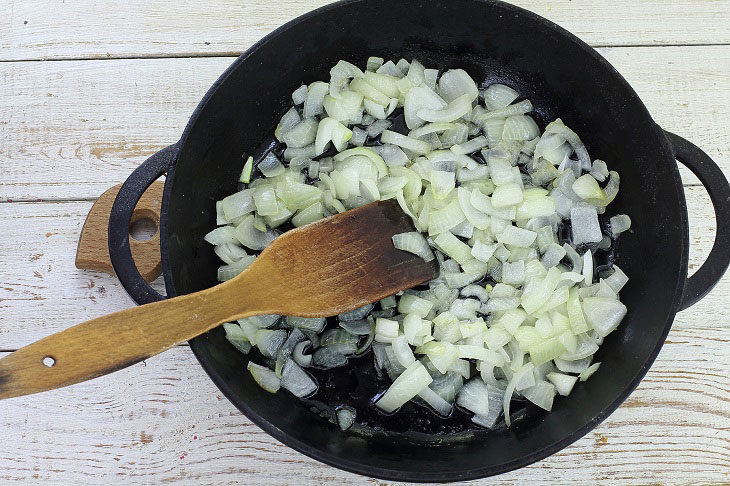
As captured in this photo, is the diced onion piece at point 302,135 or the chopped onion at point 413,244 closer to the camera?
the chopped onion at point 413,244

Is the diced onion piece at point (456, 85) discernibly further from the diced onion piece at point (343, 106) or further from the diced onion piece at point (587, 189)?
the diced onion piece at point (587, 189)

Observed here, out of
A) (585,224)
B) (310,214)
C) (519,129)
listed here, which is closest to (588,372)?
(585,224)

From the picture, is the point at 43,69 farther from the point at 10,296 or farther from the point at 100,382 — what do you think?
the point at 100,382

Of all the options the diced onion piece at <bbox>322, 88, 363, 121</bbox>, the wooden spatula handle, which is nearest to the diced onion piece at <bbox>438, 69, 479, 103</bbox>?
the diced onion piece at <bbox>322, 88, 363, 121</bbox>

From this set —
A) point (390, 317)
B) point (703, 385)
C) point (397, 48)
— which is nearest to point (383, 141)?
point (397, 48)

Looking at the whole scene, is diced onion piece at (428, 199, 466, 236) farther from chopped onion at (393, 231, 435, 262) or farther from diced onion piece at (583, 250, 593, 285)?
diced onion piece at (583, 250, 593, 285)

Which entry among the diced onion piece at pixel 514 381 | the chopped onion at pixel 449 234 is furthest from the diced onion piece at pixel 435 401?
the diced onion piece at pixel 514 381
